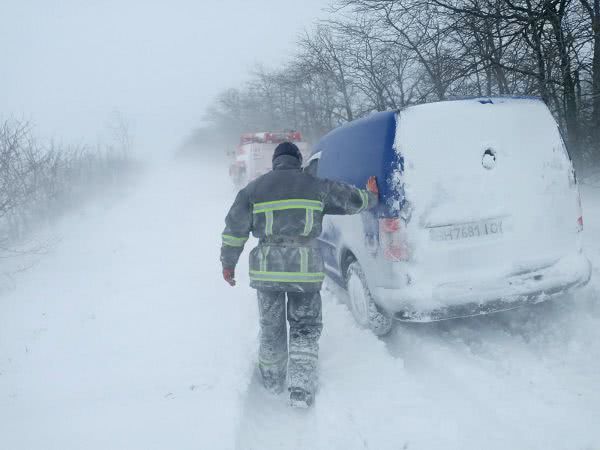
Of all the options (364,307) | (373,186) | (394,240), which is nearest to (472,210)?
(394,240)

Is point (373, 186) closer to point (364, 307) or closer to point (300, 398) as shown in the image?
point (364, 307)

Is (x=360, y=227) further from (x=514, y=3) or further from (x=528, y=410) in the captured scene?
(x=514, y=3)

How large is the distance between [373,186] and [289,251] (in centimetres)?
88

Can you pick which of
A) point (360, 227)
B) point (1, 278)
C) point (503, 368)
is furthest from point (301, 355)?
point (1, 278)

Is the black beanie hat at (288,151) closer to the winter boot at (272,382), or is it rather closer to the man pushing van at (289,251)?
the man pushing van at (289,251)

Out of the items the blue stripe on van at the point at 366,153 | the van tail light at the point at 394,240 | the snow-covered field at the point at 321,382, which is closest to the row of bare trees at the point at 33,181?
the snow-covered field at the point at 321,382

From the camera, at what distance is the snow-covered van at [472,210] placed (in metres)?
2.96

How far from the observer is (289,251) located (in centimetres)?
288

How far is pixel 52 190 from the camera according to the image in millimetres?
14883

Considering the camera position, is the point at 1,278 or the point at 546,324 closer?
the point at 546,324

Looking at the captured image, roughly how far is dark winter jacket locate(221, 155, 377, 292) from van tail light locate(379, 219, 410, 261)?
0.24 meters

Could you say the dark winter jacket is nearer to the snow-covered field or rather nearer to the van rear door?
the van rear door

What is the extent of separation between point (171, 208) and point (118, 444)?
13.8 m

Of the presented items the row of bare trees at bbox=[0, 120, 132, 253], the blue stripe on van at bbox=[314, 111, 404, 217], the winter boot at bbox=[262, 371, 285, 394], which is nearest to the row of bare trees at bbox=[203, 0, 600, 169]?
the blue stripe on van at bbox=[314, 111, 404, 217]
